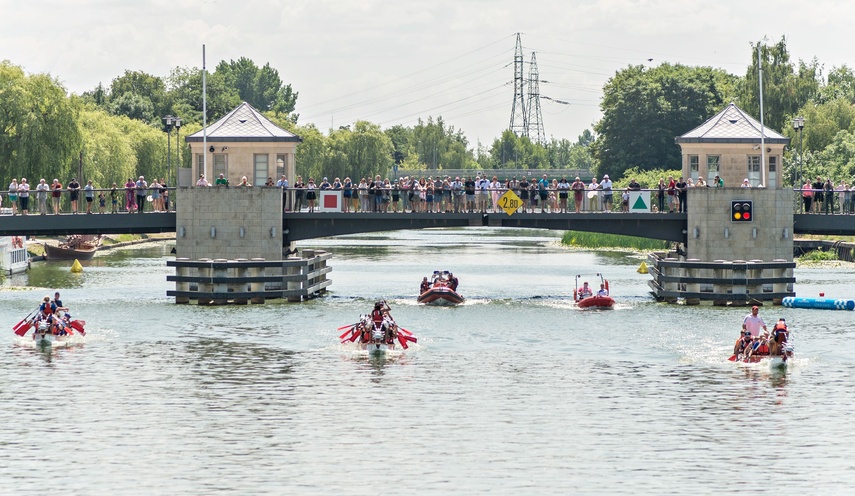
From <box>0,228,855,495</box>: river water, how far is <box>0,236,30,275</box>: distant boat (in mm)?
18067

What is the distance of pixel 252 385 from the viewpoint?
49469mm

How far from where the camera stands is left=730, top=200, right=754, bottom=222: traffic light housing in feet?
242

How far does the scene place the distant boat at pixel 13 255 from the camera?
94688mm

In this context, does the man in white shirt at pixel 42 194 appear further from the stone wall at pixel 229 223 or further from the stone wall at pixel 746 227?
the stone wall at pixel 746 227

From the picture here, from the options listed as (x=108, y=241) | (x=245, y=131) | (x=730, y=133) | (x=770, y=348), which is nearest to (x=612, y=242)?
(x=108, y=241)

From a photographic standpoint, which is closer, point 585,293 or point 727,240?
point 585,293

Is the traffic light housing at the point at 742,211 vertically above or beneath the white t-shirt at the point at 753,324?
above

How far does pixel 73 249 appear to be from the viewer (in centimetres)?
11325

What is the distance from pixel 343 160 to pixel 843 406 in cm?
13347

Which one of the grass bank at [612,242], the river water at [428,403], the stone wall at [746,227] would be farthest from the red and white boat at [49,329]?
the grass bank at [612,242]

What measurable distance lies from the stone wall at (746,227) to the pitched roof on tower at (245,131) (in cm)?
2148

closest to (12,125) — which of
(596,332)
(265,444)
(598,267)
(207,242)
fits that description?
(207,242)

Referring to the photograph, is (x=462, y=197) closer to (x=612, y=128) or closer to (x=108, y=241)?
(x=108, y=241)

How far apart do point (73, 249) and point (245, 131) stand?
121 feet
